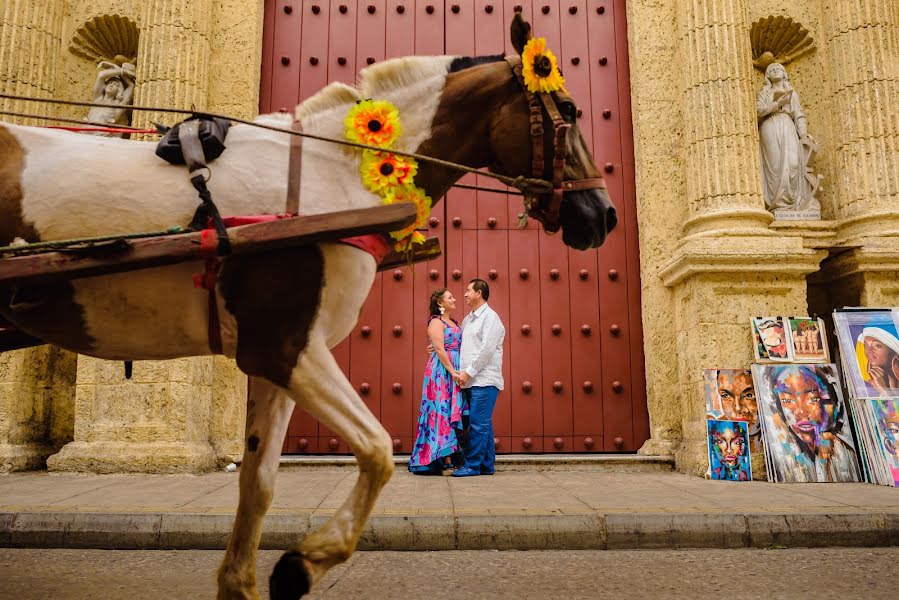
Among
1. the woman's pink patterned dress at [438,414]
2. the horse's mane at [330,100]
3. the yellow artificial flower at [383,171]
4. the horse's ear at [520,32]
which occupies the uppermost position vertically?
the horse's ear at [520,32]

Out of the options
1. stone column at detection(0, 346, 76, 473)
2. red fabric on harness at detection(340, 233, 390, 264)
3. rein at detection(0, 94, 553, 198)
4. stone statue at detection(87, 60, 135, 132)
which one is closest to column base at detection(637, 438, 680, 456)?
rein at detection(0, 94, 553, 198)

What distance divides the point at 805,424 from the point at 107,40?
7.41 metres

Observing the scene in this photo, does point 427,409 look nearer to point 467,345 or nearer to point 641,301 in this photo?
point 467,345

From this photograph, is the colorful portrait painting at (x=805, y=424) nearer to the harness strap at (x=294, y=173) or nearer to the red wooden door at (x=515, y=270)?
the red wooden door at (x=515, y=270)

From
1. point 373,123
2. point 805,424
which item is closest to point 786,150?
point 805,424

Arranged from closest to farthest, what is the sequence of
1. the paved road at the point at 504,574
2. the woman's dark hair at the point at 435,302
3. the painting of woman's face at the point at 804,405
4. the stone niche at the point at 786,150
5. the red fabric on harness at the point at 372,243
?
the red fabric on harness at the point at 372,243, the paved road at the point at 504,574, the painting of woman's face at the point at 804,405, the woman's dark hair at the point at 435,302, the stone niche at the point at 786,150

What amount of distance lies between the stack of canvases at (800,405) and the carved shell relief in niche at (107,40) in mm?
6503

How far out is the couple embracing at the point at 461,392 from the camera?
238 inches

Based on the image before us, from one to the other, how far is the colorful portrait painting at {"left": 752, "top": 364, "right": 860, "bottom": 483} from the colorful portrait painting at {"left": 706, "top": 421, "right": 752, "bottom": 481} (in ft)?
0.57

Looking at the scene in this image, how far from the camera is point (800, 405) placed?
5.64 metres

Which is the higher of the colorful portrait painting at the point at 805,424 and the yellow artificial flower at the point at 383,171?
the yellow artificial flower at the point at 383,171

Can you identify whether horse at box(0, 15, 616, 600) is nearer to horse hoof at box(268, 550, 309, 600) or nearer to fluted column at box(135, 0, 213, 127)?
horse hoof at box(268, 550, 309, 600)

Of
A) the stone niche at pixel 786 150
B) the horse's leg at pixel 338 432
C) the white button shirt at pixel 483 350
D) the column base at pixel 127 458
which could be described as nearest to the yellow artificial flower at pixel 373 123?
the horse's leg at pixel 338 432

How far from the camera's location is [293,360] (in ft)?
6.75
